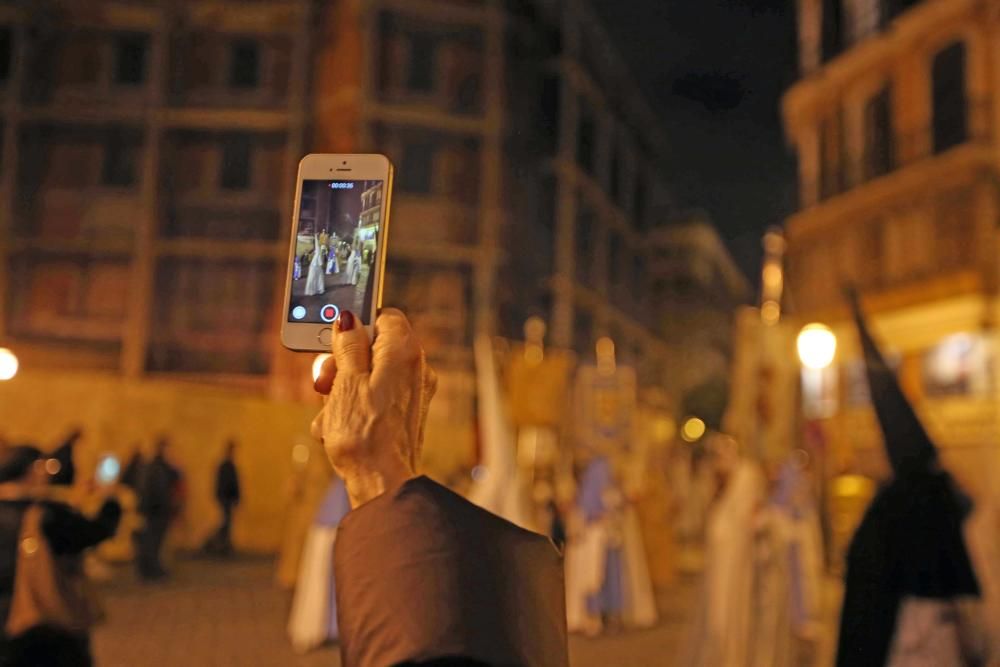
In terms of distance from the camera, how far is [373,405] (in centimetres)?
126

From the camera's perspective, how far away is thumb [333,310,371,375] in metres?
1.32

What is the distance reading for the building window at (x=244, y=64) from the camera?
24094 millimetres

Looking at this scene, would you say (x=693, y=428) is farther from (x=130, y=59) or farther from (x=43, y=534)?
(x=43, y=534)

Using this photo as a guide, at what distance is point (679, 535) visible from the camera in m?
23.4

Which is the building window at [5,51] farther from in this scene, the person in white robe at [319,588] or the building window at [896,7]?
the building window at [896,7]

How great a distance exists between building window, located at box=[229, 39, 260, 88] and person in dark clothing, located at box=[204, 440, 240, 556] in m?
10.8

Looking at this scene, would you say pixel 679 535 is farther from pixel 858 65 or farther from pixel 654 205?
pixel 654 205

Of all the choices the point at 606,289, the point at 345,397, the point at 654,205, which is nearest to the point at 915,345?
the point at 606,289

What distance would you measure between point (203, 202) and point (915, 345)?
15.6 meters

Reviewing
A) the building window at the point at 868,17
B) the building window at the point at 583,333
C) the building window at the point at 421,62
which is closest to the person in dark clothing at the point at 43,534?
the building window at the point at 421,62

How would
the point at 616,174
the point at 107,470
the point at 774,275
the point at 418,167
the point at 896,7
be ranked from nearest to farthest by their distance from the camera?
1. the point at 774,275
2. the point at 107,470
3. the point at 896,7
4. the point at 418,167
5. the point at 616,174

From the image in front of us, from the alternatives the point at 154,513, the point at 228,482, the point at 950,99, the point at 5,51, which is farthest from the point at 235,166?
the point at 950,99

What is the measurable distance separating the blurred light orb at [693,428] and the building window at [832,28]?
19761 mm

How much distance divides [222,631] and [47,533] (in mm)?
5830
